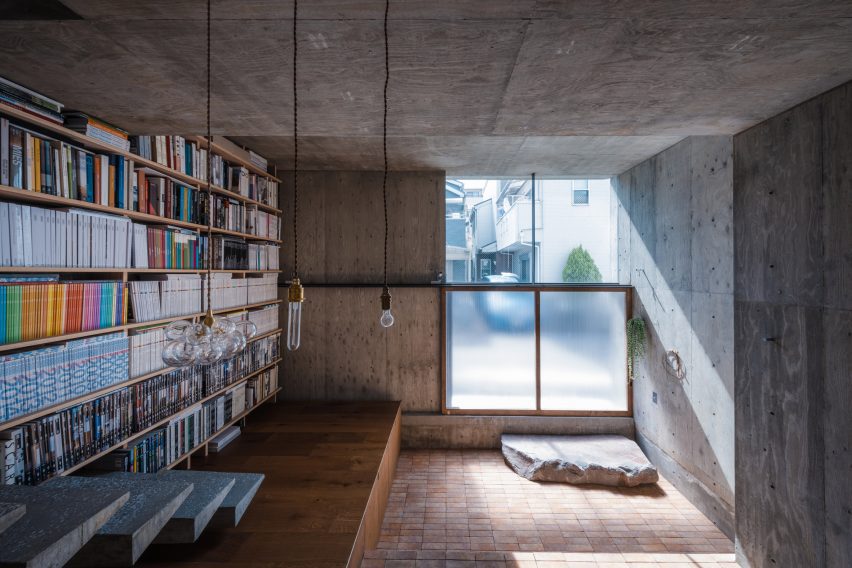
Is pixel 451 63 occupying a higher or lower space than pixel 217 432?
higher

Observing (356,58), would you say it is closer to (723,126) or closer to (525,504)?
(723,126)

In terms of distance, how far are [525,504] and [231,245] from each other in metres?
3.58

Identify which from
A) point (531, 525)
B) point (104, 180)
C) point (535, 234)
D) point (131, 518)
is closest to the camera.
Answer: point (131, 518)

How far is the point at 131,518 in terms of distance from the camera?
1.75 meters

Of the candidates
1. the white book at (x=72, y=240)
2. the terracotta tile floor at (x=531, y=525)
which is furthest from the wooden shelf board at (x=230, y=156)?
the terracotta tile floor at (x=531, y=525)

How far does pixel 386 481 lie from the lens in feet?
13.3

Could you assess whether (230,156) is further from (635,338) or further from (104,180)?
(635,338)

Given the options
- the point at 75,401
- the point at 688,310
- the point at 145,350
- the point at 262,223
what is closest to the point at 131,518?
the point at 75,401

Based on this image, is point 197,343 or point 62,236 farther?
point 62,236

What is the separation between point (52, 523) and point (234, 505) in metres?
1.01

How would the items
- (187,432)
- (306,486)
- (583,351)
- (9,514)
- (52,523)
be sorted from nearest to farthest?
1. (9,514)
2. (52,523)
3. (306,486)
4. (187,432)
5. (583,351)

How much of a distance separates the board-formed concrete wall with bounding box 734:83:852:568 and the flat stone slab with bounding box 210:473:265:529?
9.92 feet

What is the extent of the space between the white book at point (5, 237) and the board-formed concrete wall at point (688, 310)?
4571 millimetres

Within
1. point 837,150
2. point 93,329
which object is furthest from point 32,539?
point 837,150
